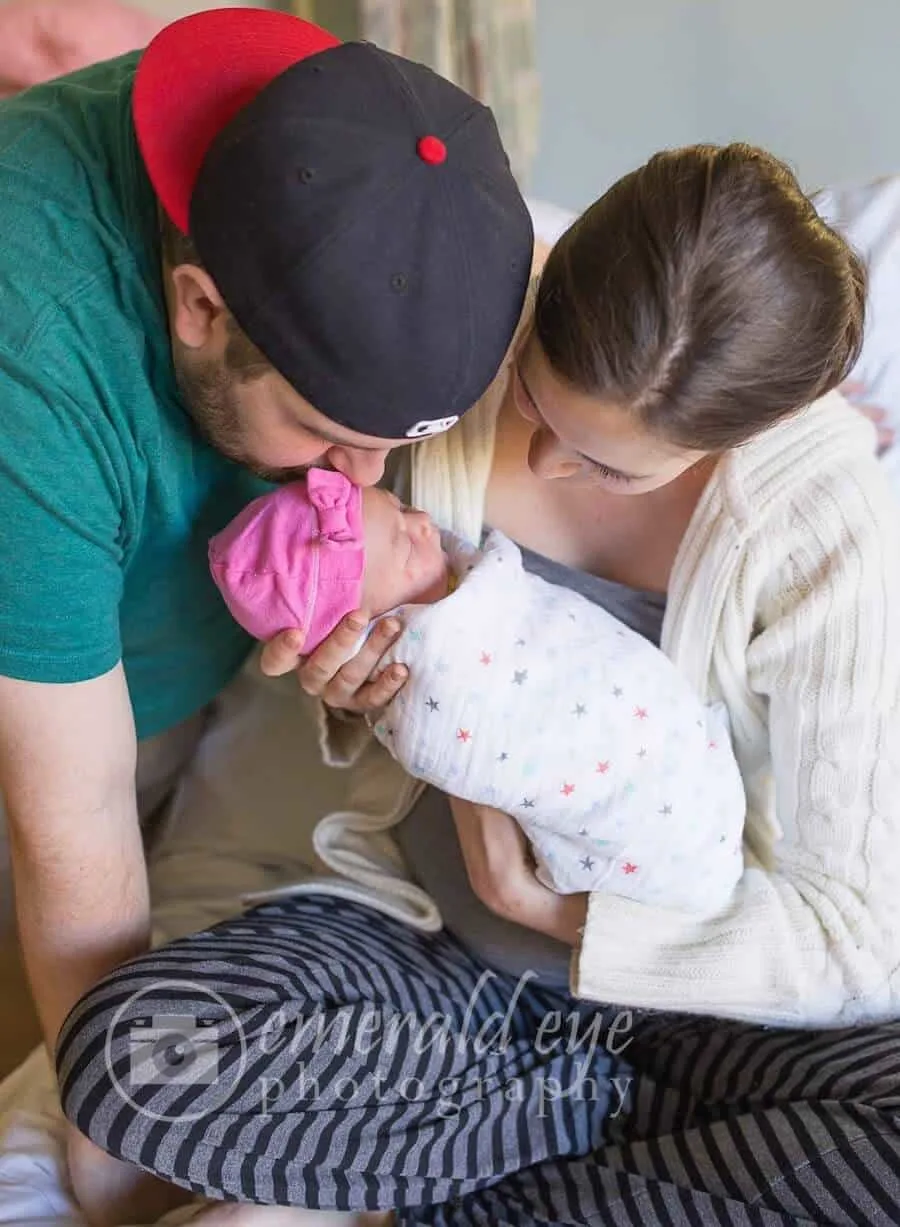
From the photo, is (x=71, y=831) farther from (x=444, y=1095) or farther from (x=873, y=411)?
(x=873, y=411)

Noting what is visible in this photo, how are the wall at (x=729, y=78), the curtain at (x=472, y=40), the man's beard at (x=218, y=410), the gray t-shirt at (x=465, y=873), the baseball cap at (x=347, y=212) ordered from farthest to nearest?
the wall at (x=729, y=78) < the curtain at (x=472, y=40) < the gray t-shirt at (x=465, y=873) < the man's beard at (x=218, y=410) < the baseball cap at (x=347, y=212)

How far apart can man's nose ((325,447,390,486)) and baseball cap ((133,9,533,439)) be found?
7 cm

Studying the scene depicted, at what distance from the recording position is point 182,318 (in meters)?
0.77

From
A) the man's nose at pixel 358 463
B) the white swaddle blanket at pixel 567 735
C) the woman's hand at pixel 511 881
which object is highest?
the man's nose at pixel 358 463

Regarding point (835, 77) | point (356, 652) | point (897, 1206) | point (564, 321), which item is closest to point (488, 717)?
point (356, 652)

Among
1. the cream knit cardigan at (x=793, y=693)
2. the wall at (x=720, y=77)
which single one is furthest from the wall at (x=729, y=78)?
the cream knit cardigan at (x=793, y=693)

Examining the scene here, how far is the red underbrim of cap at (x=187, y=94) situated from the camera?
0.73 metres

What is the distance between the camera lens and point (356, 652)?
901 mm

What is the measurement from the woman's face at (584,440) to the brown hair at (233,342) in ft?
0.67

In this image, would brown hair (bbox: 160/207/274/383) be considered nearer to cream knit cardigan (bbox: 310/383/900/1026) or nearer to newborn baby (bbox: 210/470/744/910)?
newborn baby (bbox: 210/470/744/910)

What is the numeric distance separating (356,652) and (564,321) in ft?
0.95

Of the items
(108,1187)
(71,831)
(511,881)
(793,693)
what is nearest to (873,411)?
(793,693)

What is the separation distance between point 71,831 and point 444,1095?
37 centimetres

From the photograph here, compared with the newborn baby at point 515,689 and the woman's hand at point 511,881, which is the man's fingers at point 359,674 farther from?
the woman's hand at point 511,881
